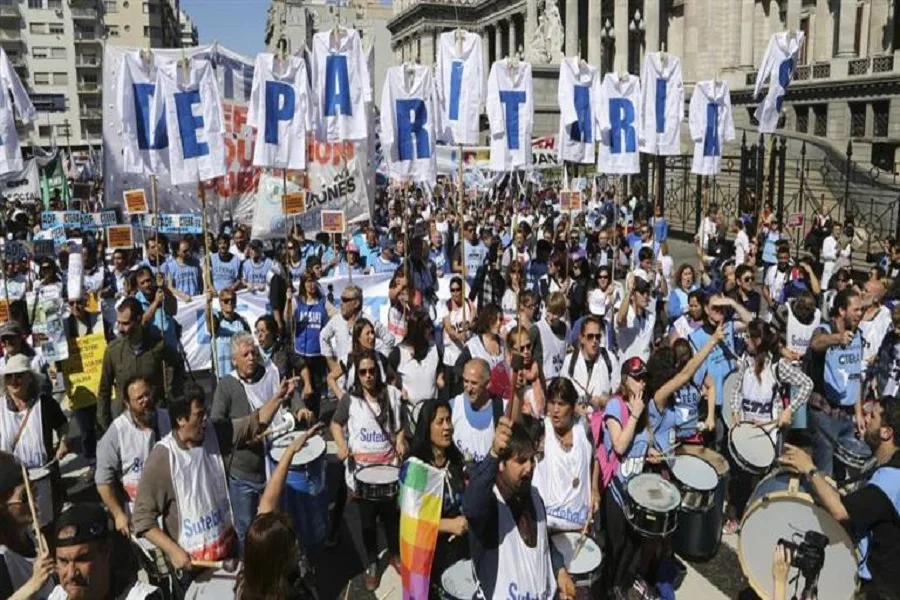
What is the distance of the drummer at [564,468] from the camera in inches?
179

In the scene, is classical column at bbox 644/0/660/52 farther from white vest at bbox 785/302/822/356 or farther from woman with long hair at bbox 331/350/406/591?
woman with long hair at bbox 331/350/406/591

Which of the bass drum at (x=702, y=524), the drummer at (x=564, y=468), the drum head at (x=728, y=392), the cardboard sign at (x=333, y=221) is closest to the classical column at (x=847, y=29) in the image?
the cardboard sign at (x=333, y=221)

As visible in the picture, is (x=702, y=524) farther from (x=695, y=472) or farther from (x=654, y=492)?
(x=654, y=492)

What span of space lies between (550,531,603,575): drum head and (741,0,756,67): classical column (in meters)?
42.1

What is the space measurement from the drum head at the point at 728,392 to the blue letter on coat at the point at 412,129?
4.42 meters

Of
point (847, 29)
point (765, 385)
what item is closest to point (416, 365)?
point (765, 385)

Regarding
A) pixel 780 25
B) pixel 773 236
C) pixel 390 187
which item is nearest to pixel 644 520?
pixel 773 236

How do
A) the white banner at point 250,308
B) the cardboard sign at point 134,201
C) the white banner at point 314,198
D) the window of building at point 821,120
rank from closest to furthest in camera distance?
the cardboard sign at point 134,201 → the white banner at point 250,308 → the white banner at point 314,198 → the window of building at point 821,120

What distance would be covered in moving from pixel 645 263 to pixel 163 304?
21.2 feet

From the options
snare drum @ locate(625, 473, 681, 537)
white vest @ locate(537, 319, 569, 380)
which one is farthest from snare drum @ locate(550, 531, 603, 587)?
white vest @ locate(537, 319, 569, 380)

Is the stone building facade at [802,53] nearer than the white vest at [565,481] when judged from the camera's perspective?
No

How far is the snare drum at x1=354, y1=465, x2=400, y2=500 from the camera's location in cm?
515

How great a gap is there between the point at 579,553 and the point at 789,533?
4.32ft

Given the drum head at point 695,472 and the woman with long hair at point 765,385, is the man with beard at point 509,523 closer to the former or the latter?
the drum head at point 695,472
